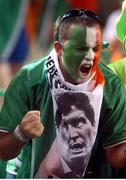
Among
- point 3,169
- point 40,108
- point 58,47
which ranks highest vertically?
point 58,47

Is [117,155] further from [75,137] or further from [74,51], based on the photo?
[74,51]

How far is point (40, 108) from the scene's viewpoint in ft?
4.16

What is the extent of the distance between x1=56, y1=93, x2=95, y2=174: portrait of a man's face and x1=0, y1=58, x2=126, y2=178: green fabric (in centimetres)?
2

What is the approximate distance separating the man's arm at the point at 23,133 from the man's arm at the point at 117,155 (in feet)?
0.45

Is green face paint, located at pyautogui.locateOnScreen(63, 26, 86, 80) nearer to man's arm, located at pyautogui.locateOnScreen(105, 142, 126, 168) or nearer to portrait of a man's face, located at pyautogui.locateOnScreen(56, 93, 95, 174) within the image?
portrait of a man's face, located at pyautogui.locateOnScreen(56, 93, 95, 174)

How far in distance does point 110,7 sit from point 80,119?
54.8 inches

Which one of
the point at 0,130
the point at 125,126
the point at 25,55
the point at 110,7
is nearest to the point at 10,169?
the point at 0,130

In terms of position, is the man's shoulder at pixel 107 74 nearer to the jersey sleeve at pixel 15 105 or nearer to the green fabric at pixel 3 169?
the jersey sleeve at pixel 15 105

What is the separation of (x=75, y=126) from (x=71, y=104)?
0.04 meters

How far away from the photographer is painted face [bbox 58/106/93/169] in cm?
127

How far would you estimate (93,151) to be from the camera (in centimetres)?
129

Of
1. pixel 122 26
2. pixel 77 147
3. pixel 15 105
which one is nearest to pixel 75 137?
pixel 77 147

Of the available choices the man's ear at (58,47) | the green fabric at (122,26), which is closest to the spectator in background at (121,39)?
the green fabric at (122,26)

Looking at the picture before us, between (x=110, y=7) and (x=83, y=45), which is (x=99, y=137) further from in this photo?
(x=110, y=7)
